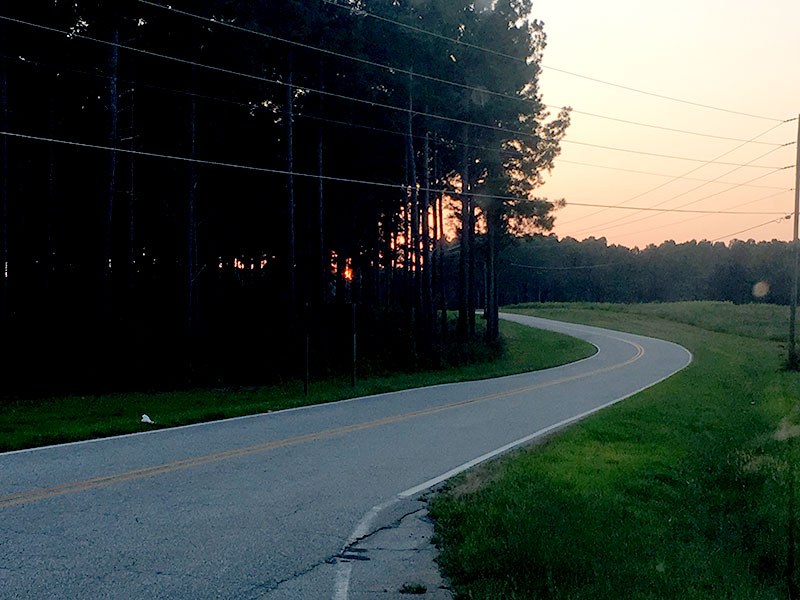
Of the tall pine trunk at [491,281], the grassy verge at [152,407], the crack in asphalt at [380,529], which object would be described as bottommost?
the grassy verge at [152,407]

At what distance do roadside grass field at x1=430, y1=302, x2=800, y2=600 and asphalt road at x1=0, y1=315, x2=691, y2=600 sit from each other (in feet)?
3.11

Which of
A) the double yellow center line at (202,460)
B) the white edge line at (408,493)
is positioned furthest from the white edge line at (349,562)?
the double yellow center line at (202,460)

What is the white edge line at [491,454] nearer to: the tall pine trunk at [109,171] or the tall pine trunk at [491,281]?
the tall pine trunk at [109,171]

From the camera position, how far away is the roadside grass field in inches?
234

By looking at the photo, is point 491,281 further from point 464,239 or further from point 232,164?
point 232,164

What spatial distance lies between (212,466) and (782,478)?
8.06 meters

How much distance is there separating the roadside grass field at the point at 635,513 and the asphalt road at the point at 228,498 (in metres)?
0.95

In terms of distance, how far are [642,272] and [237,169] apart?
134545mm

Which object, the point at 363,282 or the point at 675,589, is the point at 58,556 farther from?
the point at 363,282

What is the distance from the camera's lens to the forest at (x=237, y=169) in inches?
872

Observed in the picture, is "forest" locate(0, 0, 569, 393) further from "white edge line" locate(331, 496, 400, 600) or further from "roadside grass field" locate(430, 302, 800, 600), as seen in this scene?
"white edge line" locate(331, 496, 400, 600)

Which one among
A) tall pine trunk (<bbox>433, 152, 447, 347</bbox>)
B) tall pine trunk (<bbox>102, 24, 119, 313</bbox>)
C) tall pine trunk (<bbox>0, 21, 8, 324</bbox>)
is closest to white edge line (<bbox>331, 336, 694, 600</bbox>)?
tall pine trunk (<bbox>102, 24, 119, 313</bbox>)

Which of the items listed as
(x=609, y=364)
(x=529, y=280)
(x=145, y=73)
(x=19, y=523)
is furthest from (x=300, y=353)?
(x=529, y=280)

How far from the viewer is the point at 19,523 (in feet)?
22.7
